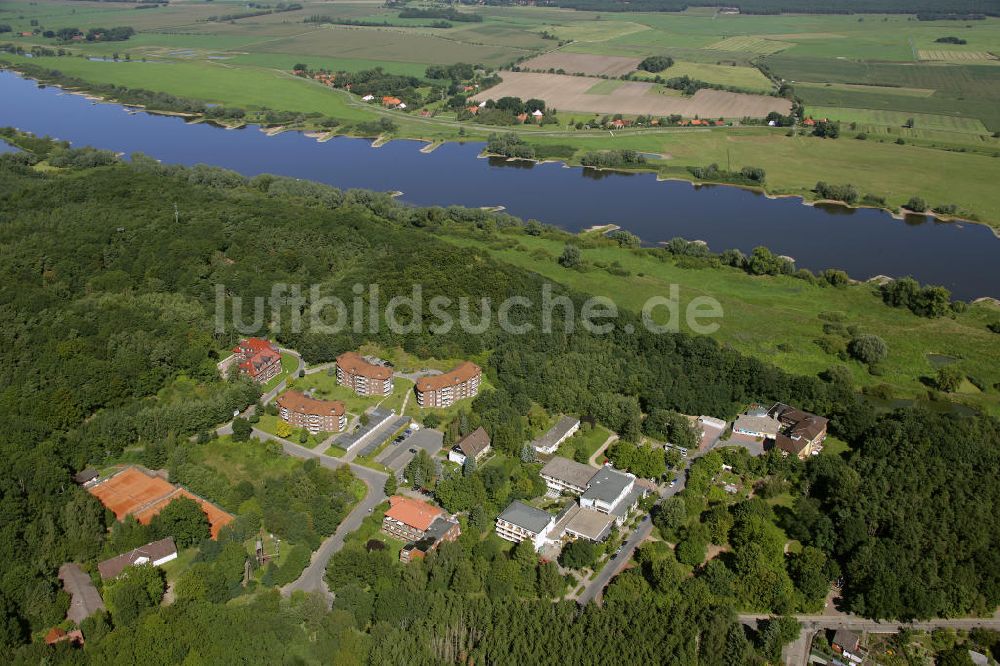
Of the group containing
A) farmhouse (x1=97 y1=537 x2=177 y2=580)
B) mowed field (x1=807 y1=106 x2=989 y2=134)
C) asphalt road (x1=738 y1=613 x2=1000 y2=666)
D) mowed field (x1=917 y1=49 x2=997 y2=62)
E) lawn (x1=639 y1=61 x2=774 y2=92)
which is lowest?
asphalt road (x1=738 y1=613 x2=1000 y2=666)

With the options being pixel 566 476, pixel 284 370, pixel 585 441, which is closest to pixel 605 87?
pixel 284 370

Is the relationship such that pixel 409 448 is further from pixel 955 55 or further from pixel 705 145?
pixel 955 55

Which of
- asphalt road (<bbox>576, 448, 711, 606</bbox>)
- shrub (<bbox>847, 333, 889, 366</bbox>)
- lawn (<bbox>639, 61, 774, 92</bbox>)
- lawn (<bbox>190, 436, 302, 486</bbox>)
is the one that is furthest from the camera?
lawn (<bbox>639, 61, 774, 92</bbox>)

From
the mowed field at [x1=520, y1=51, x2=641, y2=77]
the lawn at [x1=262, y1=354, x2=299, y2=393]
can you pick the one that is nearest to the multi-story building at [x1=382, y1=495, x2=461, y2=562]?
the lawn at [x1=262, y1=354, x2=299, y2=393]

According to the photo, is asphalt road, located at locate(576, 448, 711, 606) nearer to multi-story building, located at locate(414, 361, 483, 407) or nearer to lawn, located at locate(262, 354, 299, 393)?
multi-story building, located at locate(414, 361, 483, 407)

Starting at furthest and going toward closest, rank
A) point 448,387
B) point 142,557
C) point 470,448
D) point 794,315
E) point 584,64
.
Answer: point 584,64
point 794,315
point 448,387
point 470,448
point 142,557

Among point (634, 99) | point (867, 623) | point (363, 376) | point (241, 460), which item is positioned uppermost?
point (634, 99)

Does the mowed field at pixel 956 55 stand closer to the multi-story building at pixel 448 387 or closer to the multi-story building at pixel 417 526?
the multi-story building at pixel 448 387
